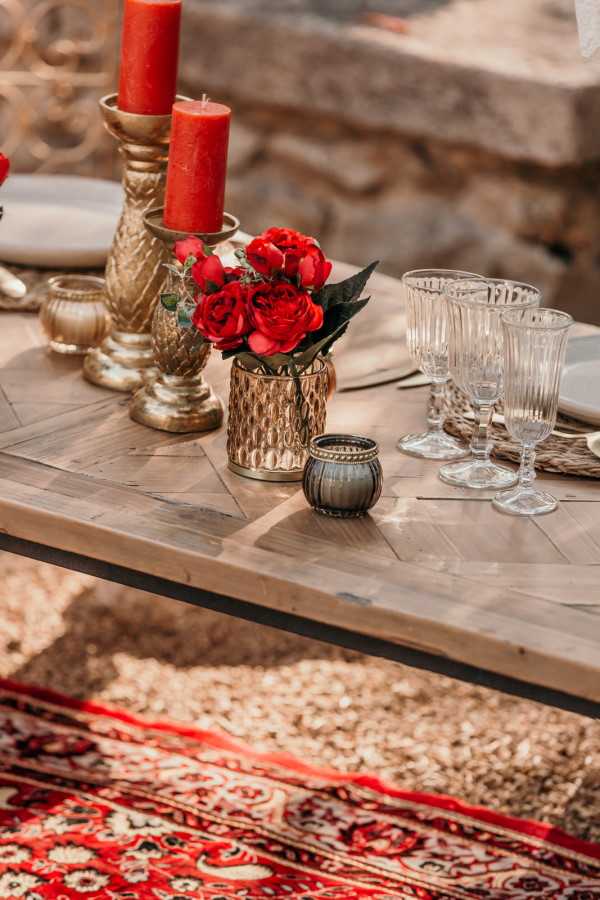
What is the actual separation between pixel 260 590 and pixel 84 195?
1166 millimetres

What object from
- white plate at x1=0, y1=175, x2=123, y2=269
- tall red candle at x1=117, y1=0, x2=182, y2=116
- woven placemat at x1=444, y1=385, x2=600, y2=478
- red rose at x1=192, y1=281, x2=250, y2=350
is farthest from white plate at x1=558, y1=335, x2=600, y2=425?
white plate at x1=0, y1=175, x2=123, y2=269

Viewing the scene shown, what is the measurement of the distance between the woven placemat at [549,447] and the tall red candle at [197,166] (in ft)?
1.14

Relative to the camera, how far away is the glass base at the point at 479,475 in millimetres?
Answer: 1413

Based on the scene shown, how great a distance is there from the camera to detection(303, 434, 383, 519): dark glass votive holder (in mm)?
1301

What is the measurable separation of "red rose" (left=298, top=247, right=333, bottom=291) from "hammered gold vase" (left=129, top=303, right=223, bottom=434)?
17 cm

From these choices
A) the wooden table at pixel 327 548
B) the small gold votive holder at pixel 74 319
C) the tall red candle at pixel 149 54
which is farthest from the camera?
the small gold votive holder at pixel 74 319

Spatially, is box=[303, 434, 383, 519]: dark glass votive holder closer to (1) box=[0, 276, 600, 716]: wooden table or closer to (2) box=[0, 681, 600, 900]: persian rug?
(1) box=[0, 276, 600, 716]: wooden table

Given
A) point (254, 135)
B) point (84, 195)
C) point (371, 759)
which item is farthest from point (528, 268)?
point (371, 759)

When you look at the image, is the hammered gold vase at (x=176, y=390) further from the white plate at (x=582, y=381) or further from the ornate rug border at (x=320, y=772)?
the ornate rug border at (x=320, y=772)

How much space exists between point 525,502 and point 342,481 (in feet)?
0.65

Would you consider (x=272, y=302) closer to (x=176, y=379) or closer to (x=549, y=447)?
(x=176, y=379)

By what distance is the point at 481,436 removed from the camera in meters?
1.44

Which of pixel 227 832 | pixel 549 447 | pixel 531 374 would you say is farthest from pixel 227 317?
pixel 227 832

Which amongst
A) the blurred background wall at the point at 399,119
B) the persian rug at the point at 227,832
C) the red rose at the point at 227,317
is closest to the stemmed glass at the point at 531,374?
the red rose at the point at 227,317
